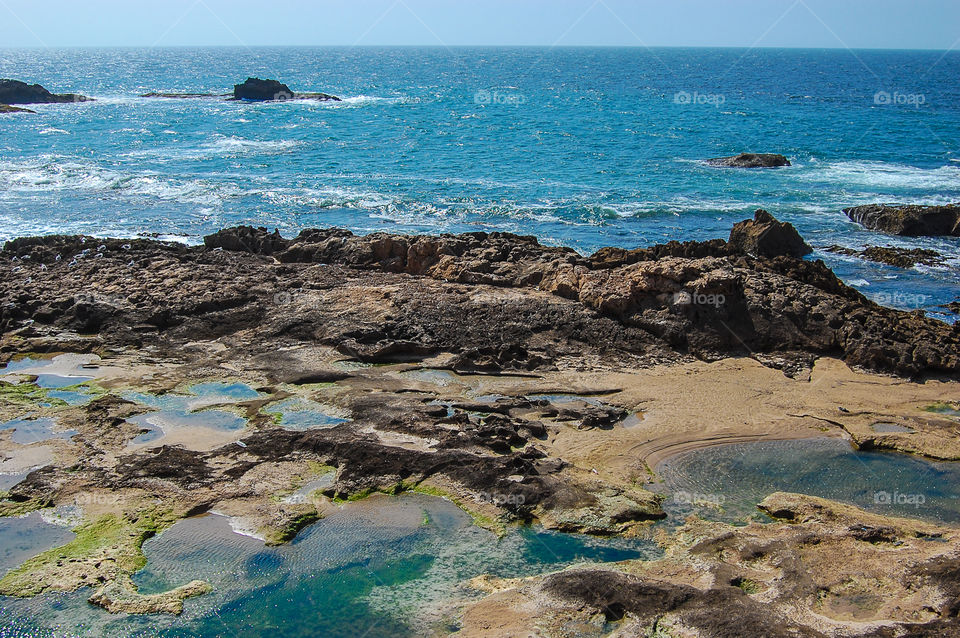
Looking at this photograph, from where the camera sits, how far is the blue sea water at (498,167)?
32.2 metres

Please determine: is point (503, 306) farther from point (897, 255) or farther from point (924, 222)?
point (924, 222)

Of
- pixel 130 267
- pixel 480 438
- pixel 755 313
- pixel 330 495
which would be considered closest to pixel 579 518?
pixel 480 438

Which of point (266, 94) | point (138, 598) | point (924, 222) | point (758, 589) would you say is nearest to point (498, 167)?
point (924, 222)

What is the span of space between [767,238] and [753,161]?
20453mm

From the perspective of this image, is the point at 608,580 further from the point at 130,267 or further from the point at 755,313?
the point at 130,267

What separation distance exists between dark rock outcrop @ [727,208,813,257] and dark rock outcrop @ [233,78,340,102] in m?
63.7

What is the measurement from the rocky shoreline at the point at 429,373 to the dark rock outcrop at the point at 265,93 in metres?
62.9

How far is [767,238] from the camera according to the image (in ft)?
86.7

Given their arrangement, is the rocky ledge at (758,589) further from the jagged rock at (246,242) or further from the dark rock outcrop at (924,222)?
the dark rock outcrop at (924,222)

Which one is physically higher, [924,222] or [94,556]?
[924,222]

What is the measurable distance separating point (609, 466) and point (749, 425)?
3292mm

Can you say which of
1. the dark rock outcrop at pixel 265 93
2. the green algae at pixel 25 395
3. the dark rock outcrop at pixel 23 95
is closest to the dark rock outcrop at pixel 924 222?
the green algae at pixel 25 395

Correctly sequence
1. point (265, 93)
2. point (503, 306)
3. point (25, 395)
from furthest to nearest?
point (265, 93) → point (503, 306) → point (25, 395)

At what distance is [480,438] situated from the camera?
14453 mm
